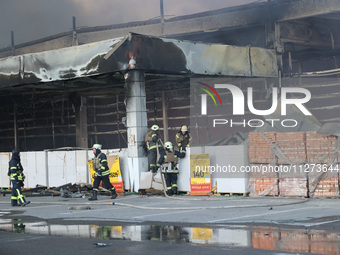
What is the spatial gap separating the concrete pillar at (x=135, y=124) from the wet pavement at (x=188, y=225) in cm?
244

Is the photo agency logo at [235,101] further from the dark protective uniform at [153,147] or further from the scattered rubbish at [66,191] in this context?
the scattered rubbish at [66,191]

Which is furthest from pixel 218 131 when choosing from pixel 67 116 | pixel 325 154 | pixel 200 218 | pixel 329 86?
pixel 200 218

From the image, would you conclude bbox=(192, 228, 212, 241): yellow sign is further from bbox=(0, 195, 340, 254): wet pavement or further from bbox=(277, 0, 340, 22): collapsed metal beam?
bbox=(277, 0, 340, 22): collapsed metal beam

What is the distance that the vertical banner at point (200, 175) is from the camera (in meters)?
18.5

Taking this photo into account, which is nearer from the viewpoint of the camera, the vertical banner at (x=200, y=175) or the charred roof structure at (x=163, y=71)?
the vertical banner at (x=200, y=175)

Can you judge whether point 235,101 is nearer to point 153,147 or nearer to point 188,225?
point 153,147

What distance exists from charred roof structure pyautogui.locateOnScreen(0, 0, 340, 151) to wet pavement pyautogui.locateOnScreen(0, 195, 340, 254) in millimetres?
5297

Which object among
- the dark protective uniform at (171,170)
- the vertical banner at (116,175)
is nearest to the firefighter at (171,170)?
the dark protective uniform at (171,170)

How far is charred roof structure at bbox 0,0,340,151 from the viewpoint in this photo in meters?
21.0

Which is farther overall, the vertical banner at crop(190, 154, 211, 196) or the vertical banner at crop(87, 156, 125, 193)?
the vertical banner at crop(87, 156, 125, 193)

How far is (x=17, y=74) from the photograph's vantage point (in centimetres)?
2372

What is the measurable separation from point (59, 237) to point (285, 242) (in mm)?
4090

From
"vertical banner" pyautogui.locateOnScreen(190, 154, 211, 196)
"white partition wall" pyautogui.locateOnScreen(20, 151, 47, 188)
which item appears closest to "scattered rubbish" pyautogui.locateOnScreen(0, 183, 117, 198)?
"white partition wall" pyautogui.locateOnScreen(20, 151, 47, 188)

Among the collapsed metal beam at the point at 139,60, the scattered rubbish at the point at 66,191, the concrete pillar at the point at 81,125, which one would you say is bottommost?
the scattered rubbish at the point at 66,191
